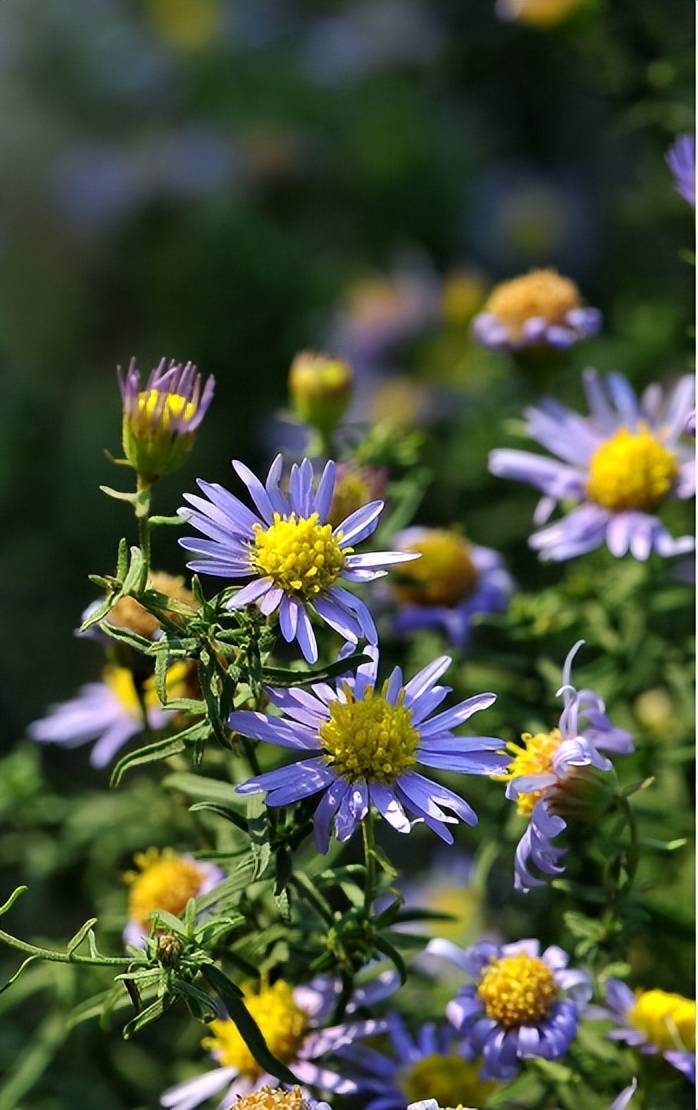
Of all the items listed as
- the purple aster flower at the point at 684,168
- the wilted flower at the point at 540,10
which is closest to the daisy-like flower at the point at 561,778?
the purple aster flower at the point at 684,168

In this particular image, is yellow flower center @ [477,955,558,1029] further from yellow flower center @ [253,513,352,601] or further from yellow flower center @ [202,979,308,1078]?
yellow flower center @ [253,513,352,601]

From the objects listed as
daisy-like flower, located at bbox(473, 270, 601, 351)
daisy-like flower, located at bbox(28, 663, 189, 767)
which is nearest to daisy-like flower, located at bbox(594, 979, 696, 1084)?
daisy-like flower, located at bbox(28, 663, 189, 767)

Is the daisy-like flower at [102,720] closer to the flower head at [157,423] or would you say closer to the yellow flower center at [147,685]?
the yellow flower center at [147,685]

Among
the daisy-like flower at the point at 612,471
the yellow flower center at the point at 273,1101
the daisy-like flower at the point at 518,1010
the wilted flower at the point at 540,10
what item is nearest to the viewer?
the yellow flower center at the point at 273,1101

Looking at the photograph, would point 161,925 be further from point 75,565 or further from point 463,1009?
point 75,565

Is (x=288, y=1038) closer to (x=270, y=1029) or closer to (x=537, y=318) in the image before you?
(x=270, y=1029)

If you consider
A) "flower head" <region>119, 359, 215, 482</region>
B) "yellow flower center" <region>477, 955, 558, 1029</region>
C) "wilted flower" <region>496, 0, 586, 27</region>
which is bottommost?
"yellow flower center" <region>477, 955, 558, 1029</region>
